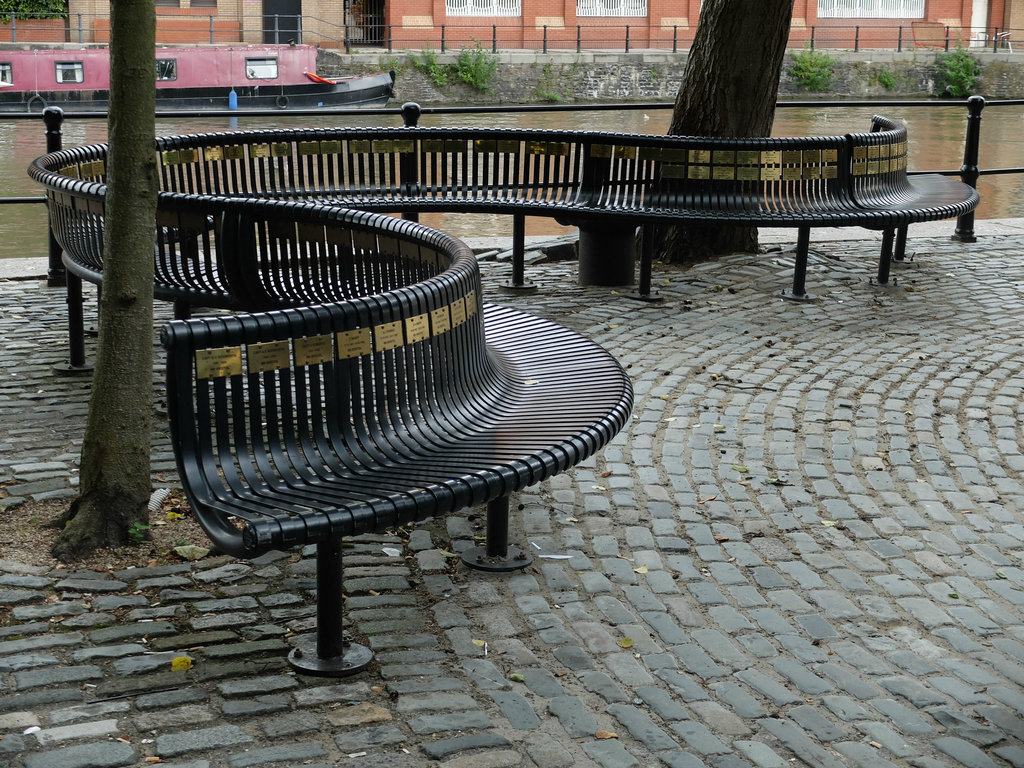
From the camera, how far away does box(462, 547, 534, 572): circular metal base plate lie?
4.05 m

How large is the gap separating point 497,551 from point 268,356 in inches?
45.6

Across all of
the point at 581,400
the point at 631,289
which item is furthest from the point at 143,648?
the point at 631,289

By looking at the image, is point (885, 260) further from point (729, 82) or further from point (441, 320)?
point (441, 320)

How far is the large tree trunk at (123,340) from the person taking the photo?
159 inches

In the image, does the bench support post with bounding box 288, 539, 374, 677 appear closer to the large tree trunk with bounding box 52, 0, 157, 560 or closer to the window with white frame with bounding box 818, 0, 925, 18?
the large tree trunk with bounding box 52, 0, 157, 560

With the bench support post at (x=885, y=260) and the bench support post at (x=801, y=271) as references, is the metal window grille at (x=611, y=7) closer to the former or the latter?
the bench support post at (x=885, y=260)

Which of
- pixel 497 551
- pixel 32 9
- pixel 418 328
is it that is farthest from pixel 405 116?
pixel 32 9

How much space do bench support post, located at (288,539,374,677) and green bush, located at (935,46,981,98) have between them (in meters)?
40.7

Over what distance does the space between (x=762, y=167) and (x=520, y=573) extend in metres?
4.54

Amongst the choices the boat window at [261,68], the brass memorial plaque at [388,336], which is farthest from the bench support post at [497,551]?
the boat window at [261,68]

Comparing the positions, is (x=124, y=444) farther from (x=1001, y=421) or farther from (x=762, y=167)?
(x=762, y=167)

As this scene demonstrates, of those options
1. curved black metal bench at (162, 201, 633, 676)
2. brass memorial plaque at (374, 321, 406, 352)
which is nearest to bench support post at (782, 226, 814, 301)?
curved black metal bench at (162, 201, 633, 676)

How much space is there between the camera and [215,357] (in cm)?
319

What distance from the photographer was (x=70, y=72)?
98.6ft
